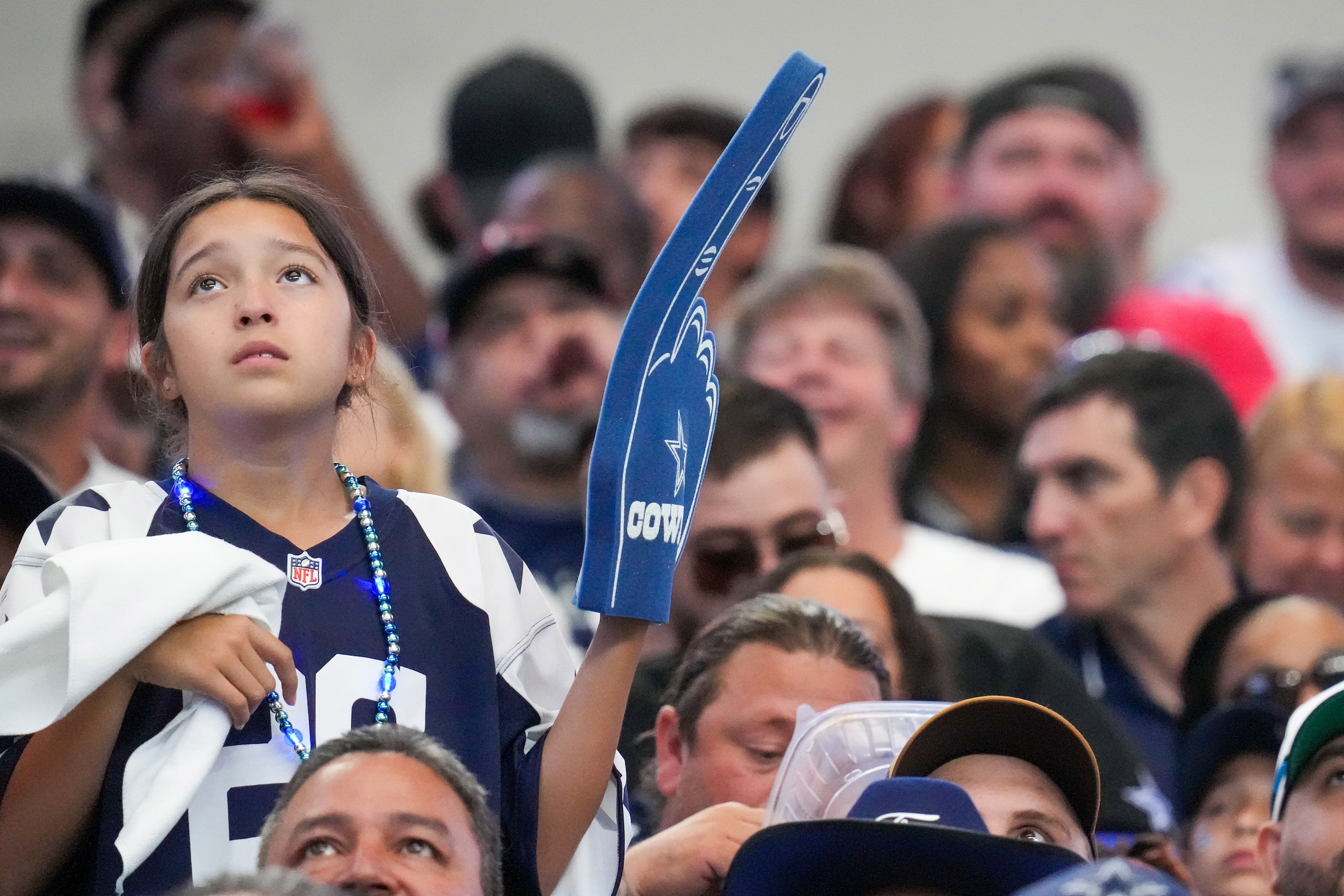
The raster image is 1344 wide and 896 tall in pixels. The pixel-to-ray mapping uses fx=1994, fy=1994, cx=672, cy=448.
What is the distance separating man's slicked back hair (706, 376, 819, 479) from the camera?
12.5 ft

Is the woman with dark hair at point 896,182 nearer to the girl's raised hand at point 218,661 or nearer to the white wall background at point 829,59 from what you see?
the white wall background at point 829,59

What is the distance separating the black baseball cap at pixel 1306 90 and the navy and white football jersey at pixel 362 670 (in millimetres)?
4180

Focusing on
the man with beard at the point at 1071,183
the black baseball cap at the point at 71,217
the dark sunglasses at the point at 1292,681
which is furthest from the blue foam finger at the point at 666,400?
the man with beard at the point at 1071,183

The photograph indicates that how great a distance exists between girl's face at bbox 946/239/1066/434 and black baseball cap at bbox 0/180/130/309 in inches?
84.9

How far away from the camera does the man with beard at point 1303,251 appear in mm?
5895

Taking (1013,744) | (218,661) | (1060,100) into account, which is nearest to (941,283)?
(1060,100)

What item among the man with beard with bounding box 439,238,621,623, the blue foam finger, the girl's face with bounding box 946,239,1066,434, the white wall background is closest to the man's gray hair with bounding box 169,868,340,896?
the blue foam finger

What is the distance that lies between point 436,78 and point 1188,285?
111 inches

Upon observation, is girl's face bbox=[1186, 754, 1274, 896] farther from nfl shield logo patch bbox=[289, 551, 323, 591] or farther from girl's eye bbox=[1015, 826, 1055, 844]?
nfl shield logo patch bbox=[289, 551, 323, 591]

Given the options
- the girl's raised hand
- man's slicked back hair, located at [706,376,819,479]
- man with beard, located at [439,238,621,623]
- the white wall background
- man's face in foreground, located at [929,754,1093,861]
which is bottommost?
man's face in foreground, located at [929,754,1093,861]

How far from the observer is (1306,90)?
5.98m

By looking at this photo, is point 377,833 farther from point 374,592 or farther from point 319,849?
point 374,592

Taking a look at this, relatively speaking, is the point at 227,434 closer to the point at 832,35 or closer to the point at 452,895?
the point at 452,895

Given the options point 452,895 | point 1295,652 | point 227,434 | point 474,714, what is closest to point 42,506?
point 227,434
